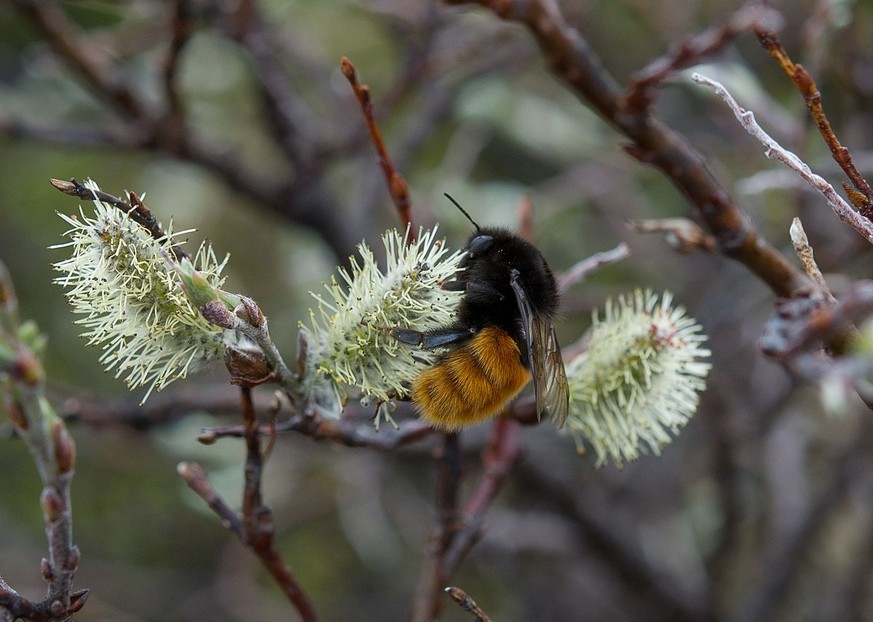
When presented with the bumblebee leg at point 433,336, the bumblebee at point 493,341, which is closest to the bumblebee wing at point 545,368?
the bumblebee at point 493,341

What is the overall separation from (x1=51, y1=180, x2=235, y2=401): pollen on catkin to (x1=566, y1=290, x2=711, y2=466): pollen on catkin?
0.58 metres

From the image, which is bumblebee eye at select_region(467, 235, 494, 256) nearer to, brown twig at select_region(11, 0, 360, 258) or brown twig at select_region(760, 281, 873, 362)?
brown twig at select_region(760, 281, 873, 362)

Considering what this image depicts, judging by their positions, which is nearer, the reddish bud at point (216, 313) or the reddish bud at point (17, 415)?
the reddish bud at point (17, 415)

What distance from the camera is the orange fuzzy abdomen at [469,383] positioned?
1373 millimetres

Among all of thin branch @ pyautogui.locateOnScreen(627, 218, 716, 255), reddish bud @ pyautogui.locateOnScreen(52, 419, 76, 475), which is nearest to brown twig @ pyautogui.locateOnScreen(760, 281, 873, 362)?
thin branch @ pyautogui.locateOnScreen(627, 218, 716, 255)

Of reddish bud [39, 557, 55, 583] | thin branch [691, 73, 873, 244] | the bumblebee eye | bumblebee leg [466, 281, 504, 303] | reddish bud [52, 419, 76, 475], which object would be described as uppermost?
thin branch [691, 73, 873, 244]

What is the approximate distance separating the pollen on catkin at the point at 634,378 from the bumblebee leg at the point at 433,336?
0.63 ft

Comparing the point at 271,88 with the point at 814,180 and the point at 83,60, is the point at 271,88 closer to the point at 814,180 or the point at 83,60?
the point at 83,60

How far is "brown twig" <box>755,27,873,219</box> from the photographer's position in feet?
3.51

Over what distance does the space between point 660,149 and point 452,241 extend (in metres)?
1.40

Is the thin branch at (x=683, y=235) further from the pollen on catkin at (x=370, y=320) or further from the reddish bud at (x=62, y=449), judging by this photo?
the reddish bud at (x=62, y=449)

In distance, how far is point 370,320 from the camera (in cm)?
125

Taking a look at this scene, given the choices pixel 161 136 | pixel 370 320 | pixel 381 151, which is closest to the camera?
pixel 370 320

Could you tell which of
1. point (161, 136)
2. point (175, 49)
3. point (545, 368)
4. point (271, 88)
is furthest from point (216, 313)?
point (271, 88)
